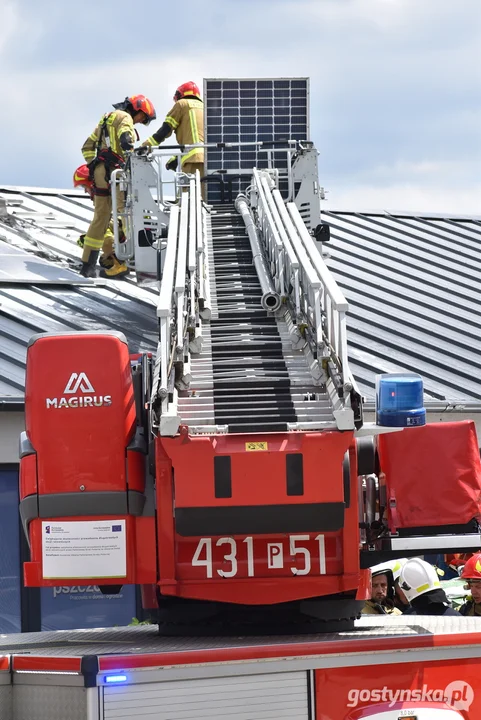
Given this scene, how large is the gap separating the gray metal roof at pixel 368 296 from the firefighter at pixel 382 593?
3961 mm

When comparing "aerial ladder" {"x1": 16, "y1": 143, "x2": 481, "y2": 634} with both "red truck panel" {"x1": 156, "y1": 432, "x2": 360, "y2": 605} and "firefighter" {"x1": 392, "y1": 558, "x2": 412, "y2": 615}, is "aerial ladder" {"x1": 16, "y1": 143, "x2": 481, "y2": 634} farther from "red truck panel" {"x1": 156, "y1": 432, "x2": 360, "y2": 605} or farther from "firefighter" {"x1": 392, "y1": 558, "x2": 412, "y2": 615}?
"firefighter" {"x1": 392, "y1": 558, "x2": 412, "y2": 615}

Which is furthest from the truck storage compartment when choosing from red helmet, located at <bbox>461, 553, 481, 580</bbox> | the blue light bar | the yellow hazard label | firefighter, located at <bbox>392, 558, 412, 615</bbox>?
red helmet, located at <bbox>461, 553, 481, 580</bbox>

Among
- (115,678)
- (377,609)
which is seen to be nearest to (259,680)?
(115,678)

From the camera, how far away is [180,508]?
21.8 ft

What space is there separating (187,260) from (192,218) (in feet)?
4.83

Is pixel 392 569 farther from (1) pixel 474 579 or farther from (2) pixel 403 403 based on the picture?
(2) pixel 403 403

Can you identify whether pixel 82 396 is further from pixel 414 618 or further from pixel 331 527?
pixel 414 618

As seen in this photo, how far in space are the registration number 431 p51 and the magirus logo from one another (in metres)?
0.96

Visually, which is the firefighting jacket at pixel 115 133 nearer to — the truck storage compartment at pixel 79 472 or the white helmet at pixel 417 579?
the white helmet at pixel 417 579

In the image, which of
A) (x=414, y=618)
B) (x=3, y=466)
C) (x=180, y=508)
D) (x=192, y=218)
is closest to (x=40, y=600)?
(x=3, y=466)

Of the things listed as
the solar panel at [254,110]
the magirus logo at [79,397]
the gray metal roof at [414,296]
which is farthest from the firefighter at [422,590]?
the solar panel at [254,110]

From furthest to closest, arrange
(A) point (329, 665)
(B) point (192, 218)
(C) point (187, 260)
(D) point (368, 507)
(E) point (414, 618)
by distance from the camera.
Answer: (B) point (192, 218), (C) point (187, 260), (E) point (414, 618), (D) point (368, 507), (A) point (329, 665)

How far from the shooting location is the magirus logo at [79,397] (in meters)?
6.83

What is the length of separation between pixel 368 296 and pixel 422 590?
8511 mm
